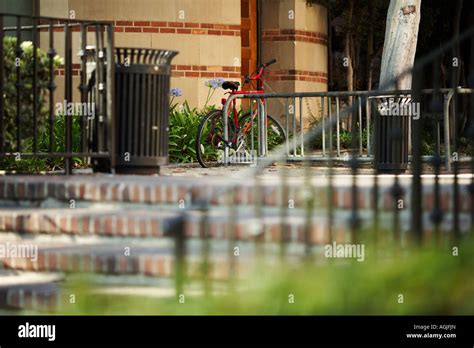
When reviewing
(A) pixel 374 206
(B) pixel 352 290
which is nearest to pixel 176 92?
(A) pixel 374 206

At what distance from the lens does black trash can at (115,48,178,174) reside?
10.1 metres

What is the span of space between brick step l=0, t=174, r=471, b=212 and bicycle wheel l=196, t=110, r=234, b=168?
13.8 feet

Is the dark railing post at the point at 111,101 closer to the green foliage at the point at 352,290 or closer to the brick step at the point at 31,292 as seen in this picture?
the brick step at the point at 31,292

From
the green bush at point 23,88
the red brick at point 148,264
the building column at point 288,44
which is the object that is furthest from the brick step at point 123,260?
the building column at point 288,44

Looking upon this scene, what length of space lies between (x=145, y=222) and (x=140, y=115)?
6.86 ft

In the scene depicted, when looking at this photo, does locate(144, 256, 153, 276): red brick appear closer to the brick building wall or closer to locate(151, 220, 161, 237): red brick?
locate(151, 220, 161, 237): red brick

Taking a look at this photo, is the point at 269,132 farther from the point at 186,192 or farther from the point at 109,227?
the point at 109,227

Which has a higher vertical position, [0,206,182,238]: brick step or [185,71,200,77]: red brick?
[185,71,200,77]: red brick

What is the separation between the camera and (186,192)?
8664 mm

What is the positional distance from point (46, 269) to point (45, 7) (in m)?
9.91

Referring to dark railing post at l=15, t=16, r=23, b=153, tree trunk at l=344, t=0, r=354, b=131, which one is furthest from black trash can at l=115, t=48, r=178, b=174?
tree trunk at l=344, t=0, r=354, b=131

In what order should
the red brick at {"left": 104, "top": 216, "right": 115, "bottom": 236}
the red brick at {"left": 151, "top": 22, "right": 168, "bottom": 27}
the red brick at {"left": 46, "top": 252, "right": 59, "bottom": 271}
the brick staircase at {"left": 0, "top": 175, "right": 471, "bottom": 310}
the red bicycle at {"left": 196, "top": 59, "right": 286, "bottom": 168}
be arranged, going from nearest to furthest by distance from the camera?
the brick staircase at {"left": 0, "top": 175, "right": 471, "bottom": 310} → the red brick at {"left": 46, "top": 252, "right": 59, "bottom": 271} → the red brick at {"left": 104, "top": 216, "right": 115, "bottom": 236} → the red bicycle at {"left": 196, "top": 59, "right": 286, "bottom": 168} → the red brick at {"left": 151, "top": 22, "right": 168, "bottom": 27}
